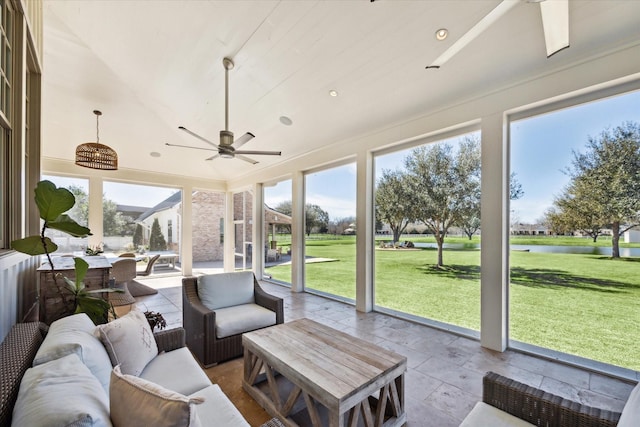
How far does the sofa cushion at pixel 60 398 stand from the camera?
82 centimetres

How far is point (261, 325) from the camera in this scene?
319 centimetres

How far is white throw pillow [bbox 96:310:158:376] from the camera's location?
67.2 inches

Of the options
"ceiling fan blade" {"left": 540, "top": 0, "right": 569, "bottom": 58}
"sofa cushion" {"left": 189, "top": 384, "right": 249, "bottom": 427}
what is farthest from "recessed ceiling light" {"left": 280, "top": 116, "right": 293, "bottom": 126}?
"sofa cushion" {"left": 189, "top": 384, "right": 249, "bottom": 427}

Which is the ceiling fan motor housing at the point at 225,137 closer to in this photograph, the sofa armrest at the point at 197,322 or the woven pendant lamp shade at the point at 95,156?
the sofa armrest at the point at 197,322

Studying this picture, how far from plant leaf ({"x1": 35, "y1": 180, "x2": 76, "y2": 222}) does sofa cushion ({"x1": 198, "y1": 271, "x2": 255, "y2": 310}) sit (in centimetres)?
161

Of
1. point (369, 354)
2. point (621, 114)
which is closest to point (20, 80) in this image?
point (369, 354)

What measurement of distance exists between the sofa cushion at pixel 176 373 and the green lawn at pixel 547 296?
3383 mm

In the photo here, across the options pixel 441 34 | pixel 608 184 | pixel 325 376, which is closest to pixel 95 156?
pixel 325 376

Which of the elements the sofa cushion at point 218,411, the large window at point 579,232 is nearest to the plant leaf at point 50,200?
the sofa cushion at point 218,411

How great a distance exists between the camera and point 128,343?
1.79 metres

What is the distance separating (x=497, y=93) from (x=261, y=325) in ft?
12.7

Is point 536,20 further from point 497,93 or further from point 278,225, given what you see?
point 278,225

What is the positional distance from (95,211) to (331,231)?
578cm

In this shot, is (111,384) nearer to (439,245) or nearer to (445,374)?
(445,374)
